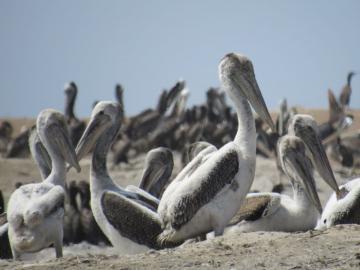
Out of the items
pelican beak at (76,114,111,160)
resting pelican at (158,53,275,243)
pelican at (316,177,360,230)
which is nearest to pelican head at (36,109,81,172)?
pelican beak at (76,114,111,160)

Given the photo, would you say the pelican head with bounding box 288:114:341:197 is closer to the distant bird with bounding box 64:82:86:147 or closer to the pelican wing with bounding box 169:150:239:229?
the pelican wing with bounding box 169:150:239:229

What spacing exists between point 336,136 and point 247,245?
16150 mm

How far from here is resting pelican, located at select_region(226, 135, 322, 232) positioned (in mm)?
8047

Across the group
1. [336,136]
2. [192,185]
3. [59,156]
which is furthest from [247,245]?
[336,136]

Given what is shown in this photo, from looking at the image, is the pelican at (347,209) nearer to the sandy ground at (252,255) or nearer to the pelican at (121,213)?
the sandy ground at (252,255)

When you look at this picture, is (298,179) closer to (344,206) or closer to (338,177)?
(344,206)

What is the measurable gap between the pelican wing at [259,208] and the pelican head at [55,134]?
1763 mm

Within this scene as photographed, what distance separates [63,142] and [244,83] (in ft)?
7.54

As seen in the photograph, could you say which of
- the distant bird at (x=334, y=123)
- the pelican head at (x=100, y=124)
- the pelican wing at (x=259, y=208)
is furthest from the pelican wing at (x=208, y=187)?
the distant bird at (x=334, y=123)

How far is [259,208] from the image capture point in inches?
317

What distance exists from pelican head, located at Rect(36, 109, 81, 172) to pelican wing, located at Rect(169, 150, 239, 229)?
7.13 ft

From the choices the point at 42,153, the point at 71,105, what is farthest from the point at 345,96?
the point at 42,153

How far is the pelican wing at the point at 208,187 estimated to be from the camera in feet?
22.1

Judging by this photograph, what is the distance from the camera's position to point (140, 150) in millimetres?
22297
